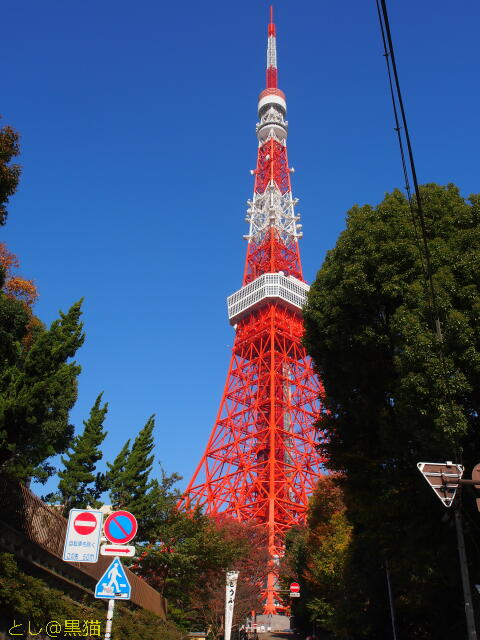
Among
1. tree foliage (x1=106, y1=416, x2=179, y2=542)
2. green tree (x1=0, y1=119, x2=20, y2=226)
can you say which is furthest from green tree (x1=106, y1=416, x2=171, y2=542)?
green tree (x1=0, y1=119, x2=20, y2=226)

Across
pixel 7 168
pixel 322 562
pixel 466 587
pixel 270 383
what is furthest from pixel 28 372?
pixel 270 383

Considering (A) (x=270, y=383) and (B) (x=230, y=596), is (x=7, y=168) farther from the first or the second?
(A) (x=270, y=383)

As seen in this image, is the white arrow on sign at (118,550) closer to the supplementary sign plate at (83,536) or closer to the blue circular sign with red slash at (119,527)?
the blue circular sign with red slash at (119,527)

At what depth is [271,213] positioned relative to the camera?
51.7m

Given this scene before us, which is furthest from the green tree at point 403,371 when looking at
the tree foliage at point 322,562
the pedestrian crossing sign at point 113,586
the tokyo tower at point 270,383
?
the tokyo tower at point 270,383

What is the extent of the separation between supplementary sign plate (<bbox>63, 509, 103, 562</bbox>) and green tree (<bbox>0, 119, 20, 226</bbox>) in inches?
257

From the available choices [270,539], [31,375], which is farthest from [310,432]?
[31,375]

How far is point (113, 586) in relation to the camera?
5.70 metres

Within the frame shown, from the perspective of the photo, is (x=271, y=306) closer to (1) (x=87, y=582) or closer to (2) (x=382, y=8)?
(1) (x=87, y=582)

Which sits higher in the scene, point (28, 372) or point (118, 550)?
point (28, 372)

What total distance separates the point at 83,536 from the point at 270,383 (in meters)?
37.5

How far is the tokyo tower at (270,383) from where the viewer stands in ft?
127

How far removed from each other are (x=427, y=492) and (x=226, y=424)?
1328 inches

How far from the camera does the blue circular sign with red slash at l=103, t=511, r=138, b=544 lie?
5.90m
